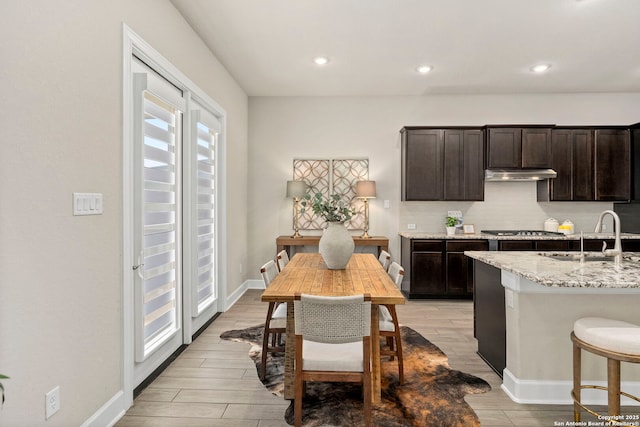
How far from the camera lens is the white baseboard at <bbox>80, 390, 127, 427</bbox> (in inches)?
78.1

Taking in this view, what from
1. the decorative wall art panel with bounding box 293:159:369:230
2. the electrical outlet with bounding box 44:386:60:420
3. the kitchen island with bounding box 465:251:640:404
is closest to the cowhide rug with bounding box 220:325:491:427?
the kitchen island with bounding box 465:251:640:404

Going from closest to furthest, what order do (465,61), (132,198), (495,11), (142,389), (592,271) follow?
(592,271)
(132,198)
(142,389)
(495,11)
(465,61)

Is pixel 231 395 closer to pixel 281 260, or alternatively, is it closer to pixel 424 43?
pixel 281 260

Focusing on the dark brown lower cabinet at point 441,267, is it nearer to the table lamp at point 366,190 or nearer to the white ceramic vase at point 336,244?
the table lamp at point 366,190

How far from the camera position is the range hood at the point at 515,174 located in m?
5.00

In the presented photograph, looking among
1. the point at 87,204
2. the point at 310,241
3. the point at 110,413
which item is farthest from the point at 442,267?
the point at 87,204

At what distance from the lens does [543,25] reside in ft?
11.0

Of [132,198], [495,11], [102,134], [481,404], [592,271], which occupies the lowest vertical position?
[481,404]

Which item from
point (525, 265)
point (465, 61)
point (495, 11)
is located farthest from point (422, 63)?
point (525, 265)

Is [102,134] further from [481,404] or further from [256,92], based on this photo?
[256,92]

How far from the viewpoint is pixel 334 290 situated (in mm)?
2240

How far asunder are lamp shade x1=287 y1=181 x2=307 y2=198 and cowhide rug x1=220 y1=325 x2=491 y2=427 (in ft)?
8.51

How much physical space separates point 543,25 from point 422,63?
1252 millimetres

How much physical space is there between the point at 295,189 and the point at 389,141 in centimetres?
160
